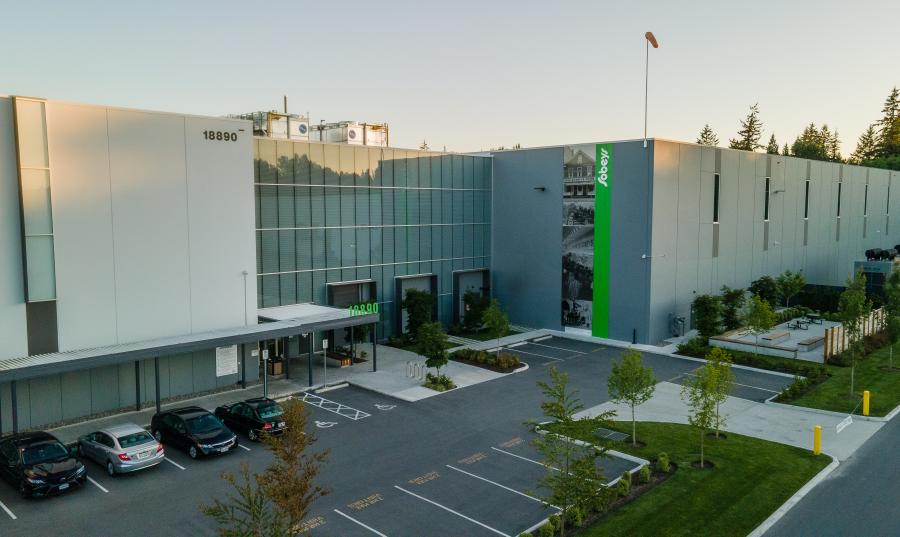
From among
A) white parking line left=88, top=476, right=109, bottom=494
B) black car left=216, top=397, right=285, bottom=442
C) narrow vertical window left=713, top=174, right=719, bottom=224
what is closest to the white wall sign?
black car left=216, top=397, right=285, bottom=442

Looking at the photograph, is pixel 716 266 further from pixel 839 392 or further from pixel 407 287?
pixel 407 287

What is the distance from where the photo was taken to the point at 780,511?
1786 cm

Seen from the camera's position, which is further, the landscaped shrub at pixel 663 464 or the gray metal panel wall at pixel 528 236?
the gray metal panel wall at pixel 528 236

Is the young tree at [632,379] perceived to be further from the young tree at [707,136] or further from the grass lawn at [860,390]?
the young tree at [707,136]

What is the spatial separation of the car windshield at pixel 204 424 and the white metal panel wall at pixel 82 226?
20.1ft

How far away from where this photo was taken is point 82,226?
25.1 metres

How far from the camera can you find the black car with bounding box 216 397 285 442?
23.4 m

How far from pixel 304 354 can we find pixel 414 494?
62.4 feet

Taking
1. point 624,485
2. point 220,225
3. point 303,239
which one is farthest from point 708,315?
point 220,225

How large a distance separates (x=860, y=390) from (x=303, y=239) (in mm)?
27803

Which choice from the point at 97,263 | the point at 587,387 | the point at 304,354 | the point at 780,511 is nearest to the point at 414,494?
the point at 780,511

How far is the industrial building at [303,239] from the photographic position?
80.0ft

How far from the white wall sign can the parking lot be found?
3.93 meters

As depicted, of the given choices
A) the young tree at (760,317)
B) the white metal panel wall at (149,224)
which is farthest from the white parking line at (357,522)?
the young tree at (760,317)
